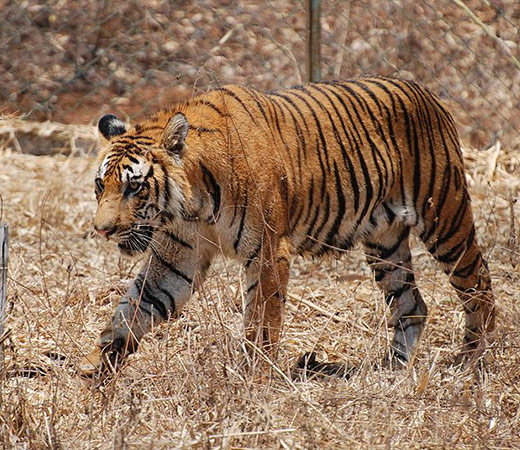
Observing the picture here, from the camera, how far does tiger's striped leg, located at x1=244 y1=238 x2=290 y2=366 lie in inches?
166

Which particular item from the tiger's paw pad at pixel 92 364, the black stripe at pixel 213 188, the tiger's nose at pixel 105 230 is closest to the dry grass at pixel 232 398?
the tiger's paw pad at pixel 92 364

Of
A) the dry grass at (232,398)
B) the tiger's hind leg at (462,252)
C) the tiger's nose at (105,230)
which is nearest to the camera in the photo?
the dry grass at (232,398)

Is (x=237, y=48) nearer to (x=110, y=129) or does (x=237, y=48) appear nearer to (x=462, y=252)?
(x=462, y=252)

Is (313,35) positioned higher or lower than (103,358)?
higher

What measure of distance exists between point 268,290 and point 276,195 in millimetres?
406

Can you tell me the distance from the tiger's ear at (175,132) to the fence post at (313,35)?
244cm

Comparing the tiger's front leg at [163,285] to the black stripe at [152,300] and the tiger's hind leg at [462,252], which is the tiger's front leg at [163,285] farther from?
the tiger's hind leg at [462,252]

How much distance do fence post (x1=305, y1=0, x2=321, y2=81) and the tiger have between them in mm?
1455

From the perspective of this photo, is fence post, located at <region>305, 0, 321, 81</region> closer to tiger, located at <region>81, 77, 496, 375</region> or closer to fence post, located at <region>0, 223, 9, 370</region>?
tiger, located at <region>81, 77, 496, 375</region>

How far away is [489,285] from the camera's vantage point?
5.03 meters

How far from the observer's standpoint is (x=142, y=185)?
415cm

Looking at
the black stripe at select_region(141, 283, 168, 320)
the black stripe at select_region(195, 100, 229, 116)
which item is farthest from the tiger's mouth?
the black stripe at select_region(195, 100, 229, 116)

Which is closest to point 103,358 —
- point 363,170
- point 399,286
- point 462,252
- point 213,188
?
point 213,188

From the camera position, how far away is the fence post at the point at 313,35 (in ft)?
21.1
